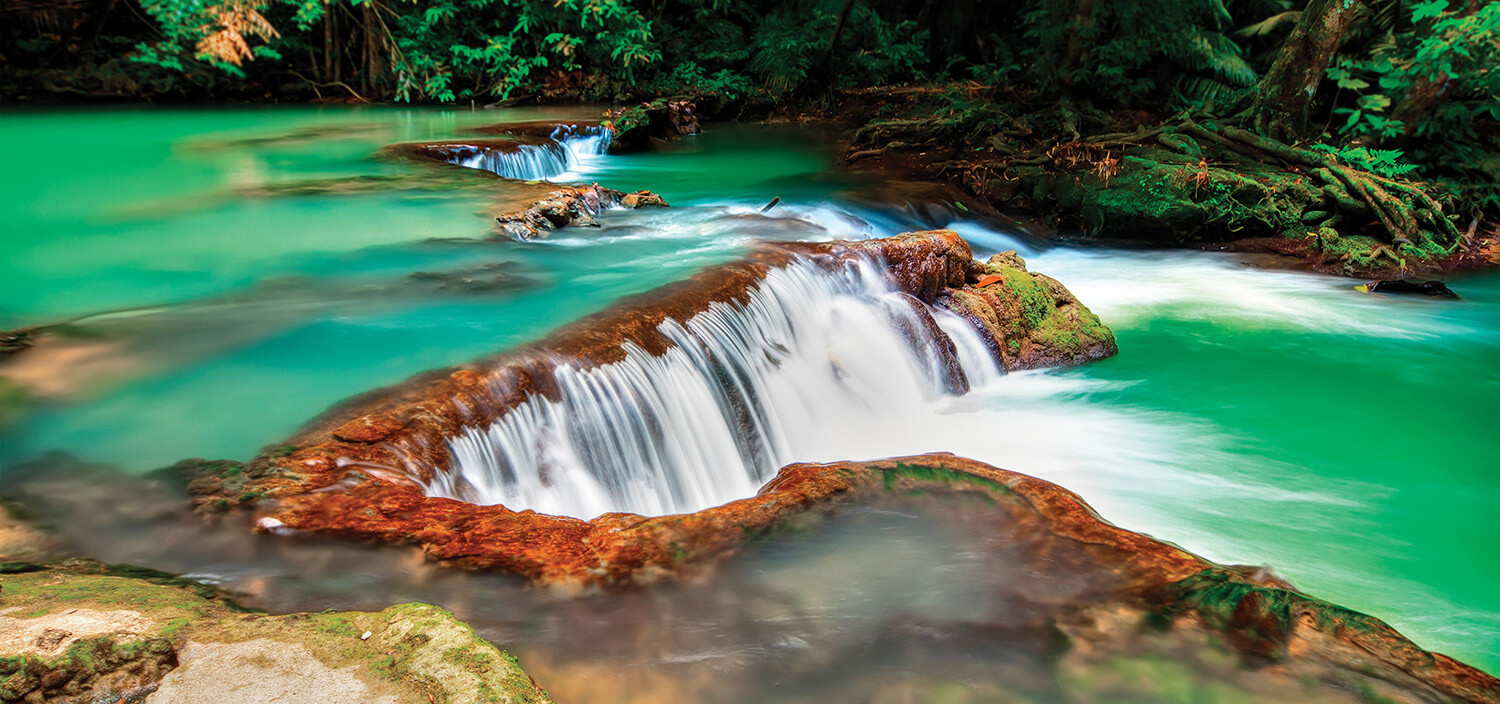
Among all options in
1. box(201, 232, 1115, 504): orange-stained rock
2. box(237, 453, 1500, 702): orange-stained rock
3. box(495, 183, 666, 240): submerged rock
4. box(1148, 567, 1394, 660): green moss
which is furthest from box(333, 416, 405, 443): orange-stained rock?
box(495, 183, 666, 240): submerged rock

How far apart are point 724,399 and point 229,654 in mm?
3297

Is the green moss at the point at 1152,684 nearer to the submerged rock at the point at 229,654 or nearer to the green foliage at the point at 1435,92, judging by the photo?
the submerged rock at the point at 229,654

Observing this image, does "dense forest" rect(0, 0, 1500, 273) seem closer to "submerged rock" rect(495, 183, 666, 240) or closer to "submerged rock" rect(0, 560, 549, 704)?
"submerged rock" rect(495, 183, 666, 240)

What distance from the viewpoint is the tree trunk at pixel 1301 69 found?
11.5 metres

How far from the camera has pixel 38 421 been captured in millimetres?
4020

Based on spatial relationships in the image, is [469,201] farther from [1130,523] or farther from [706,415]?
[1130,523]

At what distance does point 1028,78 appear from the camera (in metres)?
16.4

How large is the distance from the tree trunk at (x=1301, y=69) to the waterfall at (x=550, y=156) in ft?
34.0

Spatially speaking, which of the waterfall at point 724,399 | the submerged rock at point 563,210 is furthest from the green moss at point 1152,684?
the submerged rock at point 563,210

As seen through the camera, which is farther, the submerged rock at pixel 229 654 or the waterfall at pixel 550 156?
the waterfall at pixel 550 156

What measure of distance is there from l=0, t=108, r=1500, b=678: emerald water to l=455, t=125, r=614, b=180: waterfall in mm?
1263

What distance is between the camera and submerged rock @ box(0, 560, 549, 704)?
77.8 inches

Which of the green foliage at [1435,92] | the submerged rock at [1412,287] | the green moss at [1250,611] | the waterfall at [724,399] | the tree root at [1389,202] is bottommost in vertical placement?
the waterfall at [724,399]

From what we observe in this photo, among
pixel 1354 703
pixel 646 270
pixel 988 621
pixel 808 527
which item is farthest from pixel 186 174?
pixel 1354 703
